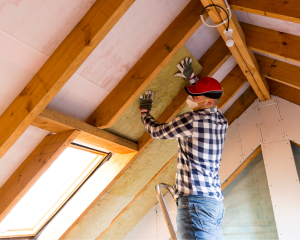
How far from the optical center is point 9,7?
113 cm

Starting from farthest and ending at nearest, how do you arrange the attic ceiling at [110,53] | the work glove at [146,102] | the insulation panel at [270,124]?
the insulation panel at [270,124]
the work glove at [146,102]
the attic ceiling at [110,53]

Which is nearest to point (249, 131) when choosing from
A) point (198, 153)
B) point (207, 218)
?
point (198, 153)

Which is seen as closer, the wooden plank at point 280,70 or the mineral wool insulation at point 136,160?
the mineral wool insulation at point 136,160

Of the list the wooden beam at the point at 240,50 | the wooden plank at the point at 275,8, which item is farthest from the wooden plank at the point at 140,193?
the wooden plank at the point at 275,8

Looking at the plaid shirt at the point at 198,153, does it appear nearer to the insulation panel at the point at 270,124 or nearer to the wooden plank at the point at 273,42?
the wooden plank at the point at 273,42

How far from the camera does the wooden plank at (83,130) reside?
154 centimetres

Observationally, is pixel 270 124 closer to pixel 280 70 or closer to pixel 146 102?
pixel 280 70

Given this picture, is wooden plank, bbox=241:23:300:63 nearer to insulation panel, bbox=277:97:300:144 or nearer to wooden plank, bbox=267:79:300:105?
wooden plank, bbox=267:79:300:105

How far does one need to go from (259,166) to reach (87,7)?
3.15m

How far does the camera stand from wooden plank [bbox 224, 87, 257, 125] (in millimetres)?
3502

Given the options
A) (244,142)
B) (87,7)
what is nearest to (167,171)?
(244,142)

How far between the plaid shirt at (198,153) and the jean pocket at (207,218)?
90 mm

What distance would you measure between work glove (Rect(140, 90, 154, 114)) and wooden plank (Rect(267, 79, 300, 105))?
6.26 feet

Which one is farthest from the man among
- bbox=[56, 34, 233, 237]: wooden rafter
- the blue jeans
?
bbox=[56, 34, 233, 237]: wooden rafter
